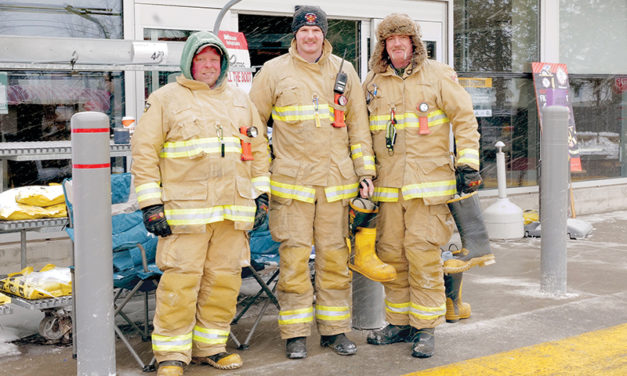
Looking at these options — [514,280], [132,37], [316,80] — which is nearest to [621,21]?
[514,280]

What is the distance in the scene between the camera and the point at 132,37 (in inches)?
296

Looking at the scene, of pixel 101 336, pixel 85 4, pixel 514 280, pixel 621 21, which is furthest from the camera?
pixel 621 21

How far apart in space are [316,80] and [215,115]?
754 mm

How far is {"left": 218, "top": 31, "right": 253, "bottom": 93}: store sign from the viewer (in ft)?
23.1

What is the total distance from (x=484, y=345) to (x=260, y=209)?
66.6 inches

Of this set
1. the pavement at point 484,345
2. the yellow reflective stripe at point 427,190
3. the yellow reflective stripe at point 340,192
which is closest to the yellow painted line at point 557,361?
the pavement at point 484,345

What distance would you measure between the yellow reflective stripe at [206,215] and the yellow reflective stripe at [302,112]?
699mm

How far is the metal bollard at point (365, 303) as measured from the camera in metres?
5.29

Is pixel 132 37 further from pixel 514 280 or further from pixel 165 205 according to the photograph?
pixel 514 280

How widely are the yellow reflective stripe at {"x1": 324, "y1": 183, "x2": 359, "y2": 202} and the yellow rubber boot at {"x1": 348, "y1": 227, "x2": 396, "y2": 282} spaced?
0.24 meters

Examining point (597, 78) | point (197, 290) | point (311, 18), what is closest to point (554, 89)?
point (597, 78)

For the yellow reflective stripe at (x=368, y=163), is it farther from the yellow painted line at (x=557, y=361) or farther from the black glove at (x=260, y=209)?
the yellow painted line at (x=557, y=361)

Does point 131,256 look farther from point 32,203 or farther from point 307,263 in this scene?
point 307,263

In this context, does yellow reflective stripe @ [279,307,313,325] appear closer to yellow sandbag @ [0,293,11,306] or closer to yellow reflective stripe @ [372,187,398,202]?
yellow reflective stripe @ [372,187,398,202]
